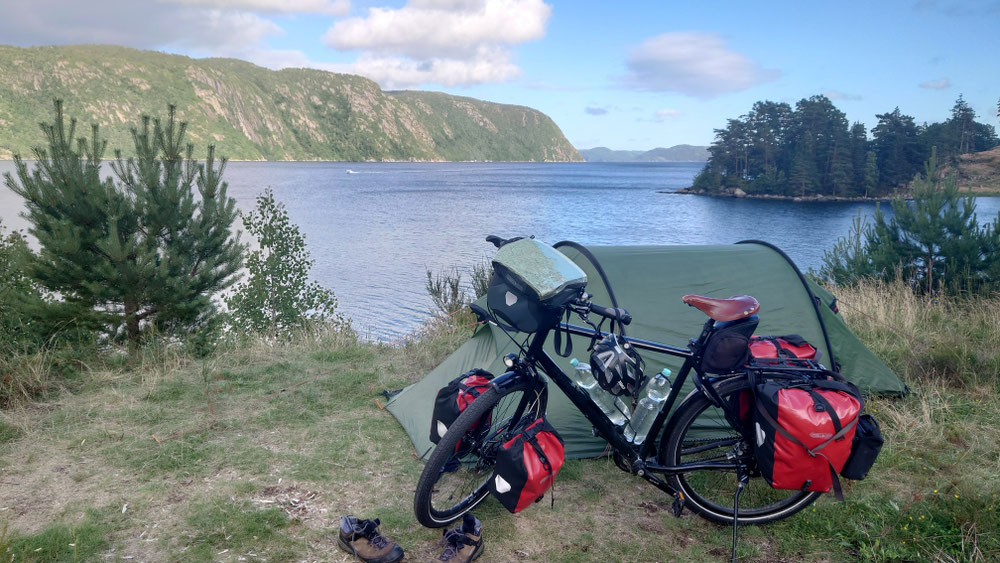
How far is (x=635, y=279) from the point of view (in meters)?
4.80

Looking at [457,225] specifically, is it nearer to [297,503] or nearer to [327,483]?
[327,483]

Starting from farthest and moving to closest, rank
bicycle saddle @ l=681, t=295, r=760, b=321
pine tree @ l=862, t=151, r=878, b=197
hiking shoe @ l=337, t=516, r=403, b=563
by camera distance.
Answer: pine tree @ l=862, t=151, r=878, b=197 → bicycle saddle @ l=681, t=295, r=760, b=321 → hiking shoe @ l=337, t=516, r=403, b=563

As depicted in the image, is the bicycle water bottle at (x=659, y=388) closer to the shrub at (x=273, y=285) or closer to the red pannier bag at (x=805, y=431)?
the red pannier bag at (x=805, y=431)

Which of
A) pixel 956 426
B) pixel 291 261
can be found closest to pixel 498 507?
pixel 956 426

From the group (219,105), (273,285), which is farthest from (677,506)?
(219,105)

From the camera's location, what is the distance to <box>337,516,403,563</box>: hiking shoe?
3.05m

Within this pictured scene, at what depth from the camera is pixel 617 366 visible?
3037mm

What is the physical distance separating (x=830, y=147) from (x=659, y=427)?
230 ft

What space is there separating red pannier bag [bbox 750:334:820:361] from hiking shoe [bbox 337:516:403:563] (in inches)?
84.4

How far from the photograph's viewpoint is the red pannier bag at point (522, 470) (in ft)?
9.66

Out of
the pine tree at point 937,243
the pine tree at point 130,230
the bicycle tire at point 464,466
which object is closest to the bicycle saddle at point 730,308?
the bicycle tire at point 464,466

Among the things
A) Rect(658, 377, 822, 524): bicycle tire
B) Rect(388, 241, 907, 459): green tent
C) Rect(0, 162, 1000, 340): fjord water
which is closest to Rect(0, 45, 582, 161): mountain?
Rect(0, 162, 1000, 340): fjord water

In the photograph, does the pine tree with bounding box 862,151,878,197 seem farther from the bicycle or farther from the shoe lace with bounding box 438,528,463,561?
the shoe lace with bounding box 438,528,463,561

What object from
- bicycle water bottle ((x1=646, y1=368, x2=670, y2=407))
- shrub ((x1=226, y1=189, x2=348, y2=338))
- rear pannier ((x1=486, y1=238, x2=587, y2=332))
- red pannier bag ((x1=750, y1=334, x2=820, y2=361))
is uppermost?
rear pannier ((x1=486, y1=238, x2=587, y2=332))
